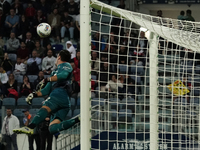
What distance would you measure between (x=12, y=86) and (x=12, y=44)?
1.42m

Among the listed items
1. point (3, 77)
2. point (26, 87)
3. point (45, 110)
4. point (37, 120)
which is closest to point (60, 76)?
point (45, 110)

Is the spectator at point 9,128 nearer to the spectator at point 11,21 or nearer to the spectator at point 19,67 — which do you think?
the spectator at point 19,67

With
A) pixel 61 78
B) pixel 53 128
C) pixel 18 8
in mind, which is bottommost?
pixel 53 128

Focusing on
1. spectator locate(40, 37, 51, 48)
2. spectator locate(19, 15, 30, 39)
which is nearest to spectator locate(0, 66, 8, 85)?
spectator locate(40, 37, 51, 48)

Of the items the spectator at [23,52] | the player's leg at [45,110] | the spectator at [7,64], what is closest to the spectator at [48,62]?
the spectator at [23,52]

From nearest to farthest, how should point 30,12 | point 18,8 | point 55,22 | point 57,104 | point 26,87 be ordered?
point 57,104
point 26,87
point 55,22
point 30,12
point 18,8

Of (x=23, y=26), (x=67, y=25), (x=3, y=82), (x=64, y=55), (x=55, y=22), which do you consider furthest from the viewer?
(x=23, y=26)

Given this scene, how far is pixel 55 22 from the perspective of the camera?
10.1 m

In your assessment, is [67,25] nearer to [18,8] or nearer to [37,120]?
[18,8]

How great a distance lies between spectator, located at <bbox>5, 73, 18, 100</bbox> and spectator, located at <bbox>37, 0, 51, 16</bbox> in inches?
90.5

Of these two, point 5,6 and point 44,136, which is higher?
point 5,6

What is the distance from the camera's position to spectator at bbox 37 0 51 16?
10484 mm

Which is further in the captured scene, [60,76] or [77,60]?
[77,60]

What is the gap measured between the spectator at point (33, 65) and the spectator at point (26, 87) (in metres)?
0.36
